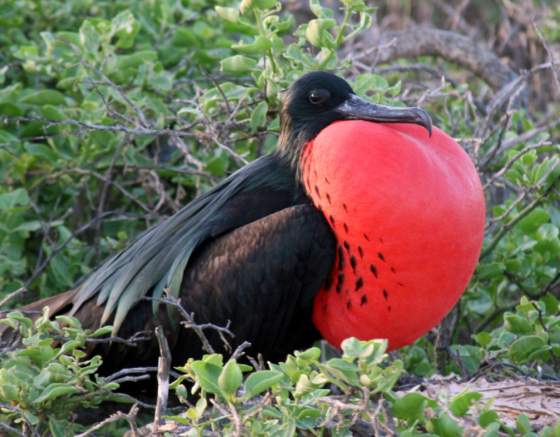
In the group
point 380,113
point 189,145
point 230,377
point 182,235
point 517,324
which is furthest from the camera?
point 189,145

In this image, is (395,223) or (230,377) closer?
(230,377)

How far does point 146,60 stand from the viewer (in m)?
4.28

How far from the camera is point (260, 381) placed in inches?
95.9

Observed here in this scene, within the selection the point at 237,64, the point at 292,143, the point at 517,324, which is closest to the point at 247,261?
the point at 292,143

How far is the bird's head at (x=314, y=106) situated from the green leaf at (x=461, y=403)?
3.80 feet

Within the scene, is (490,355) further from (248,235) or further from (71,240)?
(71,240)

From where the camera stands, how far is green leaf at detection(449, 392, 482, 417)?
2578mm

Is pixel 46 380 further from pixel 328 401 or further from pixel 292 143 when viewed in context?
pixel 292 143

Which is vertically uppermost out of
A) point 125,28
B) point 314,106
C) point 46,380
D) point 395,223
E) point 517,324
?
point 125,28

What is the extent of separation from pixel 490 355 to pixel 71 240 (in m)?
1.38

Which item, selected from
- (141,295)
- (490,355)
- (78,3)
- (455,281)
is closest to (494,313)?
(490,355)

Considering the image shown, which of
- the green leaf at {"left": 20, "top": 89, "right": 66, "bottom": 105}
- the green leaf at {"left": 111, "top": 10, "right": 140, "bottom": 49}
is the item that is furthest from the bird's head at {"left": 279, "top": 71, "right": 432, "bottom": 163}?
the green leaf at {"left": 20, "top": 89, "right": 66, "bottom": 105}

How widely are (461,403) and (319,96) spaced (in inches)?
49.9

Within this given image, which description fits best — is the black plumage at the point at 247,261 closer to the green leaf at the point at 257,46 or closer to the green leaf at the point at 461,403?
the green leaf at the point at 257,46
